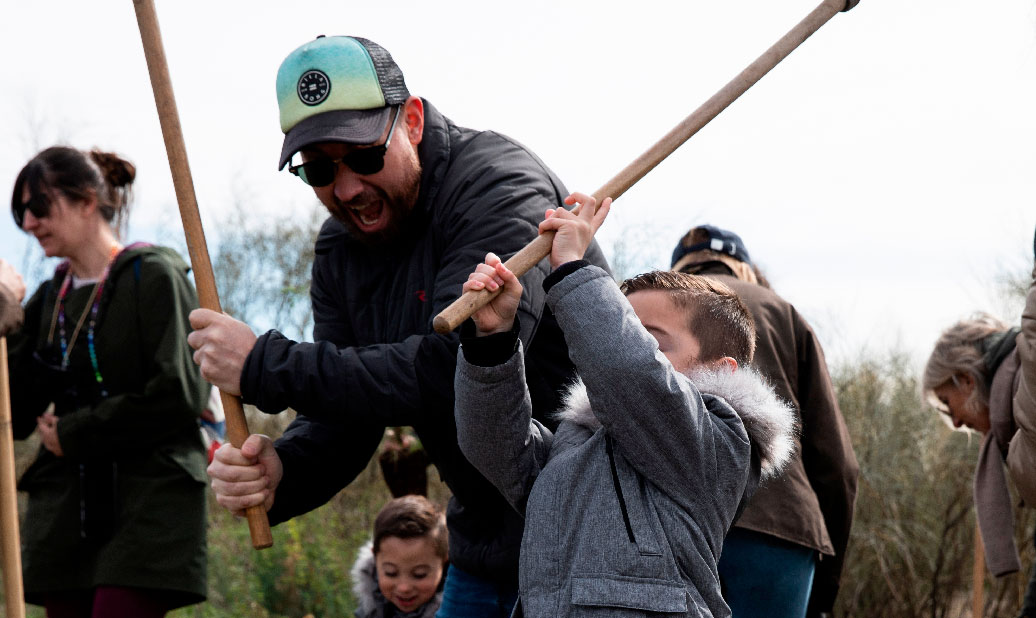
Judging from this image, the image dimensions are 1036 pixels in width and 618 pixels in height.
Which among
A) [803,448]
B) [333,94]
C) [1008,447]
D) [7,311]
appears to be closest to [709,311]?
[333,94]

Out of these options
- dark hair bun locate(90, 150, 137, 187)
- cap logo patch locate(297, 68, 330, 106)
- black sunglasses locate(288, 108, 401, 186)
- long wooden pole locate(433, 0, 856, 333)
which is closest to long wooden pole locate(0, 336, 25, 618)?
dark hair bun locate(90, 150, 137, 187)

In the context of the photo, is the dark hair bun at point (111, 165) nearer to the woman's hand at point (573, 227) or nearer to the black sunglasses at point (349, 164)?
the black sunglasses at point (349, 164)

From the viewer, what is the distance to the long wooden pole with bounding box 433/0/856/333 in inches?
89.0

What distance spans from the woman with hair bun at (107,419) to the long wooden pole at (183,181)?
4.39 ft

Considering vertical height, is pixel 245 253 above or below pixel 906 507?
above

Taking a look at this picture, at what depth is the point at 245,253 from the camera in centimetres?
987

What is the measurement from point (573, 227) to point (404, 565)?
107 inches

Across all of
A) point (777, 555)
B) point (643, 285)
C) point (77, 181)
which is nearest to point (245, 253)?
point (77, 181)

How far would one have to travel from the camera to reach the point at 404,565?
4.66m

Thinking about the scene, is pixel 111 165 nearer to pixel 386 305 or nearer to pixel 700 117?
pixel 386 305

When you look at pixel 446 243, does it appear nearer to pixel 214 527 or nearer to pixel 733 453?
pixel 733 453

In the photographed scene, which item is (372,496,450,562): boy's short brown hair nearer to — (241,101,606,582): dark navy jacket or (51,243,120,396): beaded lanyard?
(51,243,120,396): beaded lanyard

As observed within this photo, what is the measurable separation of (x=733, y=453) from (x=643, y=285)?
435mm

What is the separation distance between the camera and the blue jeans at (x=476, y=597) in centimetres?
304
